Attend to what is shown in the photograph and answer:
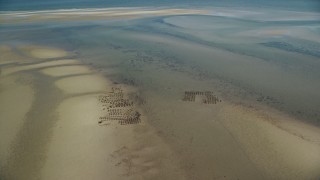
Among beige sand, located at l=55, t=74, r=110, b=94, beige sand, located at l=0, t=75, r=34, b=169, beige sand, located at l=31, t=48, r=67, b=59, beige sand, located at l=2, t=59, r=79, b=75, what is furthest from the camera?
beige sand, located at l=31, t=48, r=67, b=59

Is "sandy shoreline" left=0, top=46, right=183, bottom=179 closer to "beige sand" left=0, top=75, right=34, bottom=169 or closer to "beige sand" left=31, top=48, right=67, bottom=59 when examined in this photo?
"beige sand" left=0, top=75, right=34, bottom=169

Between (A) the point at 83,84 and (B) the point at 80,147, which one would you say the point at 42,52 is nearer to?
(A) the point at 83,84

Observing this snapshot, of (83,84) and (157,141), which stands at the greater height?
(83,84)

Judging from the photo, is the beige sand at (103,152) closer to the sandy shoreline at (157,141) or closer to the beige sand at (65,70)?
the sandy shoreline at (157,141)

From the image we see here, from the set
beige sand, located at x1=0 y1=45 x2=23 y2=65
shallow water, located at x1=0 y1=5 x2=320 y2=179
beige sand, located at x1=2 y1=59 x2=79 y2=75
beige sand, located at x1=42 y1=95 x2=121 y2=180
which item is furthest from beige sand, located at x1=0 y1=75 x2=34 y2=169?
shallow water, located at x1=0 y1=5 x2=320 y2=179

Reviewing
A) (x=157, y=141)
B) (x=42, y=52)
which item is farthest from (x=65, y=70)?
(x=157, y=141)

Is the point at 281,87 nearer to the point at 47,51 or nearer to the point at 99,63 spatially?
the point at 99,63

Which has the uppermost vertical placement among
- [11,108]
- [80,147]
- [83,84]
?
[83,84]

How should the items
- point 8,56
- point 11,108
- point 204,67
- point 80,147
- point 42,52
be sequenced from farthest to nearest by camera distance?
point 42,52 → point 8,56 → point 204,67 → point 11,108 → point 80,147
